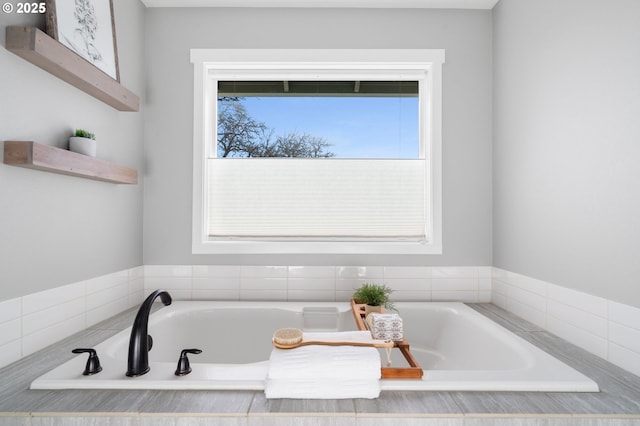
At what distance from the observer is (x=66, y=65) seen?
135cm

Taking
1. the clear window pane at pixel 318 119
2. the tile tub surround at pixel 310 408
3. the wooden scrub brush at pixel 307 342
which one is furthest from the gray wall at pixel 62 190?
the wooden scrub brush at pixel 307 342

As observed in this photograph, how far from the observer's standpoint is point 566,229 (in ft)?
4.93

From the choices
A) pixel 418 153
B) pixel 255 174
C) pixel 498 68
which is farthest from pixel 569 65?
pixel 255 174

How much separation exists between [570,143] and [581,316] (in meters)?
0.78

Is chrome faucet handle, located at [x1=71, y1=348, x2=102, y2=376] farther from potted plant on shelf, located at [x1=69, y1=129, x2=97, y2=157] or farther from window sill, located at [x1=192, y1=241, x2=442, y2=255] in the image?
window sill, located at [x1=192, y1=241, x2=442, y2=255]

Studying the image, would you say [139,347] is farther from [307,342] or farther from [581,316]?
[581,316]

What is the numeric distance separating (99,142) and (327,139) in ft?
4.47

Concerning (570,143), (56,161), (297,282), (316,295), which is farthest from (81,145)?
(570,143)

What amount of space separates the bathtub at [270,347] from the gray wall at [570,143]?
1.40ft

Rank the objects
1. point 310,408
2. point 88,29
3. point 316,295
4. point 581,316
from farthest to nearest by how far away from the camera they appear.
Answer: point 316,295, point 88,29, point 581,316, point 310,408

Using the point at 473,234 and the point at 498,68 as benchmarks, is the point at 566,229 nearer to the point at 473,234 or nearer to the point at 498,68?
the point at 473,234

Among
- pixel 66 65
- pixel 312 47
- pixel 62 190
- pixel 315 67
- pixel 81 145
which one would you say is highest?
pixel 312 47

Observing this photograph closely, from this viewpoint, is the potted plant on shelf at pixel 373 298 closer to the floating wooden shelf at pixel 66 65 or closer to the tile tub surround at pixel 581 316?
the tile tub surround at pixel 581 316

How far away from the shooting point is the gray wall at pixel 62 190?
1225mm
